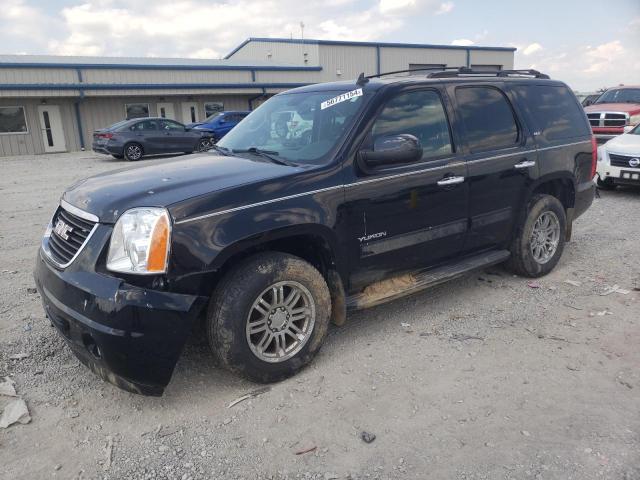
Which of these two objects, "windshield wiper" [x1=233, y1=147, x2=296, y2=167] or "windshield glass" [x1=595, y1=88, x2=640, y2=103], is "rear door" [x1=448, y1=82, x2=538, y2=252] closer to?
"windshield wiper" [x1=233, y1=147, x2=296, y2=167]

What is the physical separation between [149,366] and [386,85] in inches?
101

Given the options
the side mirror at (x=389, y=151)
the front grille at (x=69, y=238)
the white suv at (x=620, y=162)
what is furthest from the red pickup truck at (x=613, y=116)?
the front grille at (x=69, y=238)

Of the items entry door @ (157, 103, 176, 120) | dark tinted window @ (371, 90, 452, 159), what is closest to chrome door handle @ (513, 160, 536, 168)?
dark tinted window @ (371, 90, 452, 159)

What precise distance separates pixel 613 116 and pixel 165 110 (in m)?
21.9

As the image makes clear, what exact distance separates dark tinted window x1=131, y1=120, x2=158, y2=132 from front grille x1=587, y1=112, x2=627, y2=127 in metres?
14.3

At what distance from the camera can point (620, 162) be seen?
9367mm

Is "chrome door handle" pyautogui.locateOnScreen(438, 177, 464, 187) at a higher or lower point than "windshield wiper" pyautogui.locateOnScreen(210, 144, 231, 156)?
lower

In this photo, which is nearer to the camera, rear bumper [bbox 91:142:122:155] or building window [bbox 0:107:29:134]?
rear bumper [bbox 91:142:122:155]

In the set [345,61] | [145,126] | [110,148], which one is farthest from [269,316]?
[345,61]

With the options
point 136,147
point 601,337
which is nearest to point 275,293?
point 601,337

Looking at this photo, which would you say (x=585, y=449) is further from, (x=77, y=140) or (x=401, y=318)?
(x=77, y=140)

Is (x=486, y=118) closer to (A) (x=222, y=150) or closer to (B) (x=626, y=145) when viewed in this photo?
(A) (x=222, y=150)

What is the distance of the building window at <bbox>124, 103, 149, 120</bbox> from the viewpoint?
2695cm

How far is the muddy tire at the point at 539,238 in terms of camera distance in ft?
16.2
